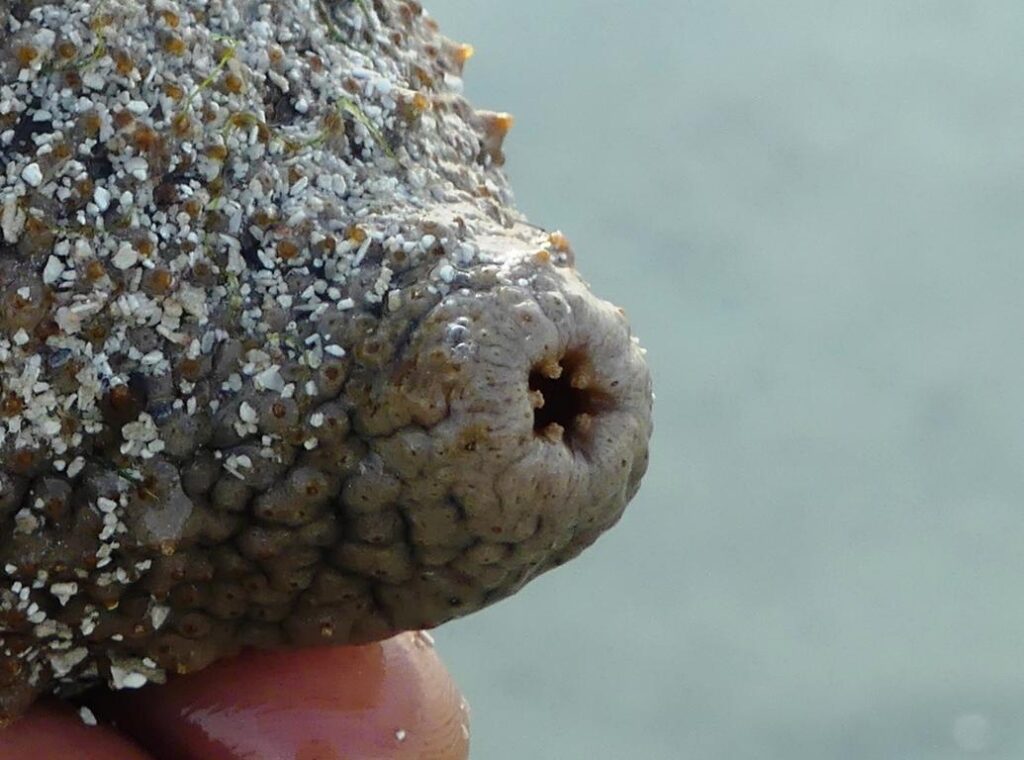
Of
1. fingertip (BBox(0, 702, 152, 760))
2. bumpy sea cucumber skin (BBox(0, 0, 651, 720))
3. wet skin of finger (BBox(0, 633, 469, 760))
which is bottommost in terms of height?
fingertip (BBox(0, 702, 152, 760))

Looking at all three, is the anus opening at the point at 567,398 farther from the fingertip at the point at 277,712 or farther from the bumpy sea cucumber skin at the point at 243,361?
the fingertip at the point at 277,712

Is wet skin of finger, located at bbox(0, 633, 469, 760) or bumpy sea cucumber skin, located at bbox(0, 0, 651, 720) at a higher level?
bumpy sea cucumber skin, located at bbox(0, 0, 651, 720)

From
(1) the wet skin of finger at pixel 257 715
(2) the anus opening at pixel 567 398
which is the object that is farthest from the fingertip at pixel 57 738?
(2) the anus opening at pixel 567 398

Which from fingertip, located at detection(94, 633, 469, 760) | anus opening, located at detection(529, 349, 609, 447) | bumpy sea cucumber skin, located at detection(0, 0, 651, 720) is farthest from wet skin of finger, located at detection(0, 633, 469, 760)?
anus opening, located at detection(529, 349, 609, 447)

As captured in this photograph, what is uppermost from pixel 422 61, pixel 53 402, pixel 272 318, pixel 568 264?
pixel 422 61

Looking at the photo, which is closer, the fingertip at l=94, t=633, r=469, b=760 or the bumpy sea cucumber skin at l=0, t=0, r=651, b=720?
the bumpy sea cucumber skin at l=0, t=0, r=651, b=720

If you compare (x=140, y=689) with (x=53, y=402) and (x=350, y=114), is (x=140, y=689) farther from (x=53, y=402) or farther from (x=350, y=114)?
(x=350, y=114)

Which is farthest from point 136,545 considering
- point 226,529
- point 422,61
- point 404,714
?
point 422,61

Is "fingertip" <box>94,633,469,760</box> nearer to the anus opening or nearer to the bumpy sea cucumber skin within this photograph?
the bumpy sea cucumber skin
